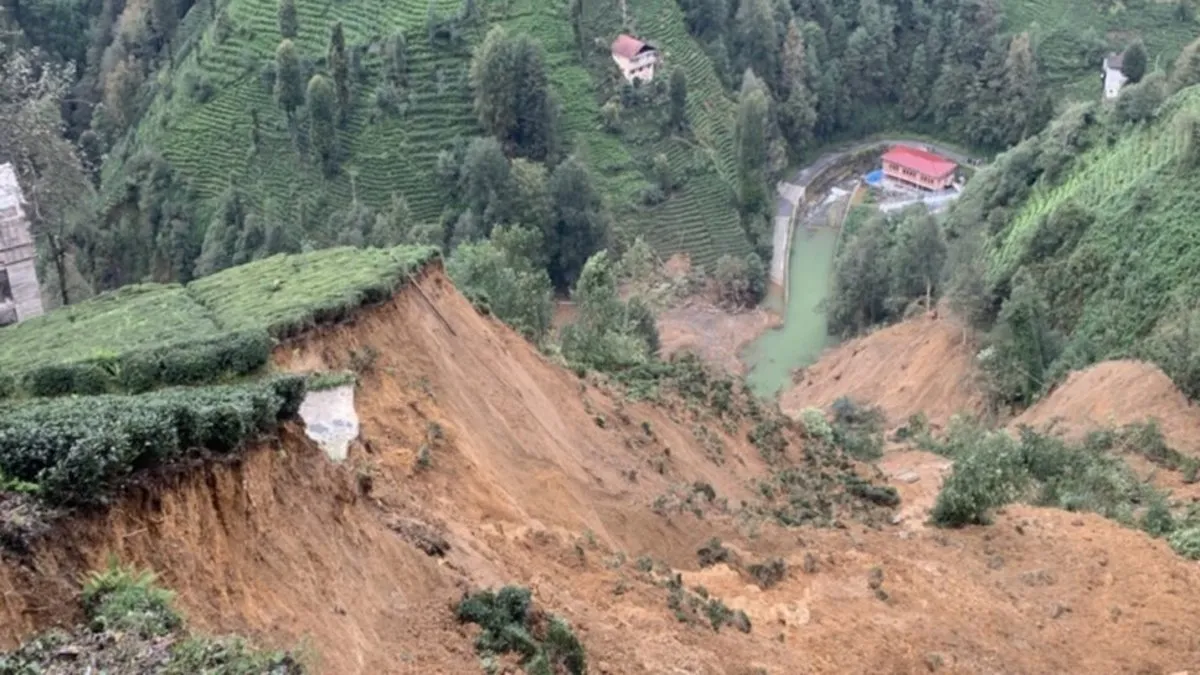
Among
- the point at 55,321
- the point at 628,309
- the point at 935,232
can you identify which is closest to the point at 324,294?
the point at 55,321

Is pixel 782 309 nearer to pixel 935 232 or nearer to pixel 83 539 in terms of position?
pixel 935 232

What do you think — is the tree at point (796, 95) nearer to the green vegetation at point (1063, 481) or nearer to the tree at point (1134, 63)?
the tree at point (1134, 63)

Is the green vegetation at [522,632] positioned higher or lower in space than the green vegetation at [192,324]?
lower

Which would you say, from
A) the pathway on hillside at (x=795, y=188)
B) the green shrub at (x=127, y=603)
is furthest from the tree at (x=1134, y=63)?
the green shrub at (x=127, y=603)

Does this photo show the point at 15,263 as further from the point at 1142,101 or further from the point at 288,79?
the point at 1142,101

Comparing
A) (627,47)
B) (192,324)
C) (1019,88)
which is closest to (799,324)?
(627,47)

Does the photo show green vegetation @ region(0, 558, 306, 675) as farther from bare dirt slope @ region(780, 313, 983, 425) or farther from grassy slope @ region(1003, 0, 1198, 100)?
grassy slope @ region(1003, 0, 1198, 100)
